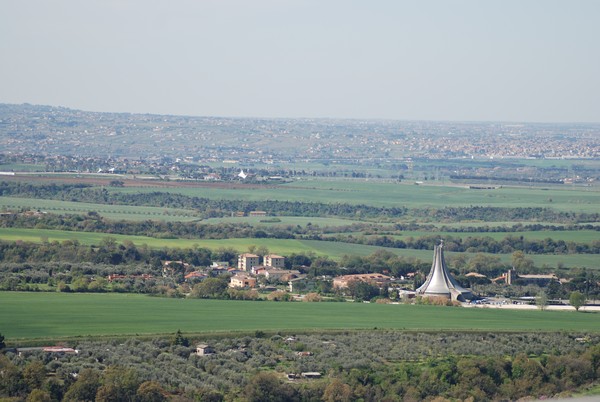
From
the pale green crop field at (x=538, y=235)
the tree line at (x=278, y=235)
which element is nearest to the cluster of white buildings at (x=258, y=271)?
the tree line at (x=278, y=235)

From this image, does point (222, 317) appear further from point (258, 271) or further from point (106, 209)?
point (106, 209)

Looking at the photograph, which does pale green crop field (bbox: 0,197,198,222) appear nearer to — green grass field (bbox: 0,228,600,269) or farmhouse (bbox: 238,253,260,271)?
green grass field (bbox: 0,228,600,269)

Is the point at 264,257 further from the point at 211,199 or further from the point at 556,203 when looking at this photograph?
the point at 556,203

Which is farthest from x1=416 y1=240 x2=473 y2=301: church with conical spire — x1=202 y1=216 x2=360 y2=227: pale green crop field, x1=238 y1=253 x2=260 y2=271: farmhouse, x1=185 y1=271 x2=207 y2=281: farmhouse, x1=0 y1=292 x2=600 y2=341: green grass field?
x1=202 y1=216 x2=360 y2=227: pale green crop field

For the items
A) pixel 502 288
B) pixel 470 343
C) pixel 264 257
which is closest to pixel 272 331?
pixel 470 343

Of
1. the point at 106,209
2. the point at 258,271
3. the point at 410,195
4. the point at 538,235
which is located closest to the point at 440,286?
the point at 258,271

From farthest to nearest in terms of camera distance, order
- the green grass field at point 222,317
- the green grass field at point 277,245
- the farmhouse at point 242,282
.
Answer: the green grass field at point 277,245 → the farmhouse at point 242,282 → the green grass field at point 222,317

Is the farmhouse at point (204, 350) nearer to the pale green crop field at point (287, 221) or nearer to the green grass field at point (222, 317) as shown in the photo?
the green grass field at point (222, 317)
